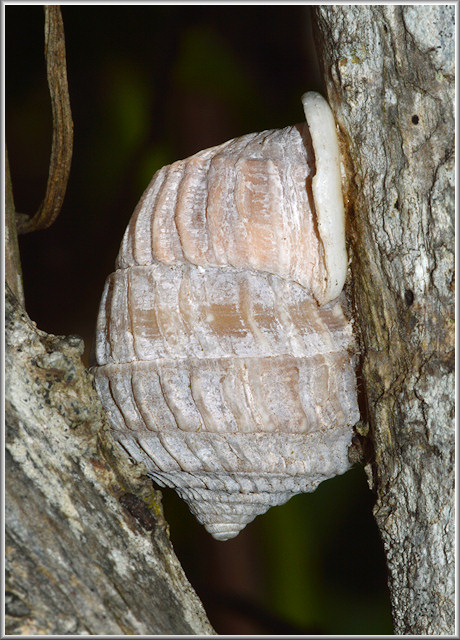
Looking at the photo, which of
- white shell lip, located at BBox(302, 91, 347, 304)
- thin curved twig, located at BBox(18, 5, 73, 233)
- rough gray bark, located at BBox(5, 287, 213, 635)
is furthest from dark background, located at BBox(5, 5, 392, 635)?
rough gray bark, located at BBox(5, 287, 213, 635)

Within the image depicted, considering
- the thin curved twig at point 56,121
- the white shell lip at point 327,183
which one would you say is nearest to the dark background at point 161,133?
the thin curved twig at point 56,121

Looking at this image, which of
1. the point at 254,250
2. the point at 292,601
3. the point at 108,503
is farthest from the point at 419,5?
the point at 292,601

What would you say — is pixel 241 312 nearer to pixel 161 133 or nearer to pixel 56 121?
pixel 56 121

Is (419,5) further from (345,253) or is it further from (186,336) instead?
(186,336)

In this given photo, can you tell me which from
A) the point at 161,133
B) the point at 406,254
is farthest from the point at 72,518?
the point at 161,133

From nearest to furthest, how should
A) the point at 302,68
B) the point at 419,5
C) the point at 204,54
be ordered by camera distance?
1. the point at 419,5
2. the point at 302,68
3. the point at 204,54
